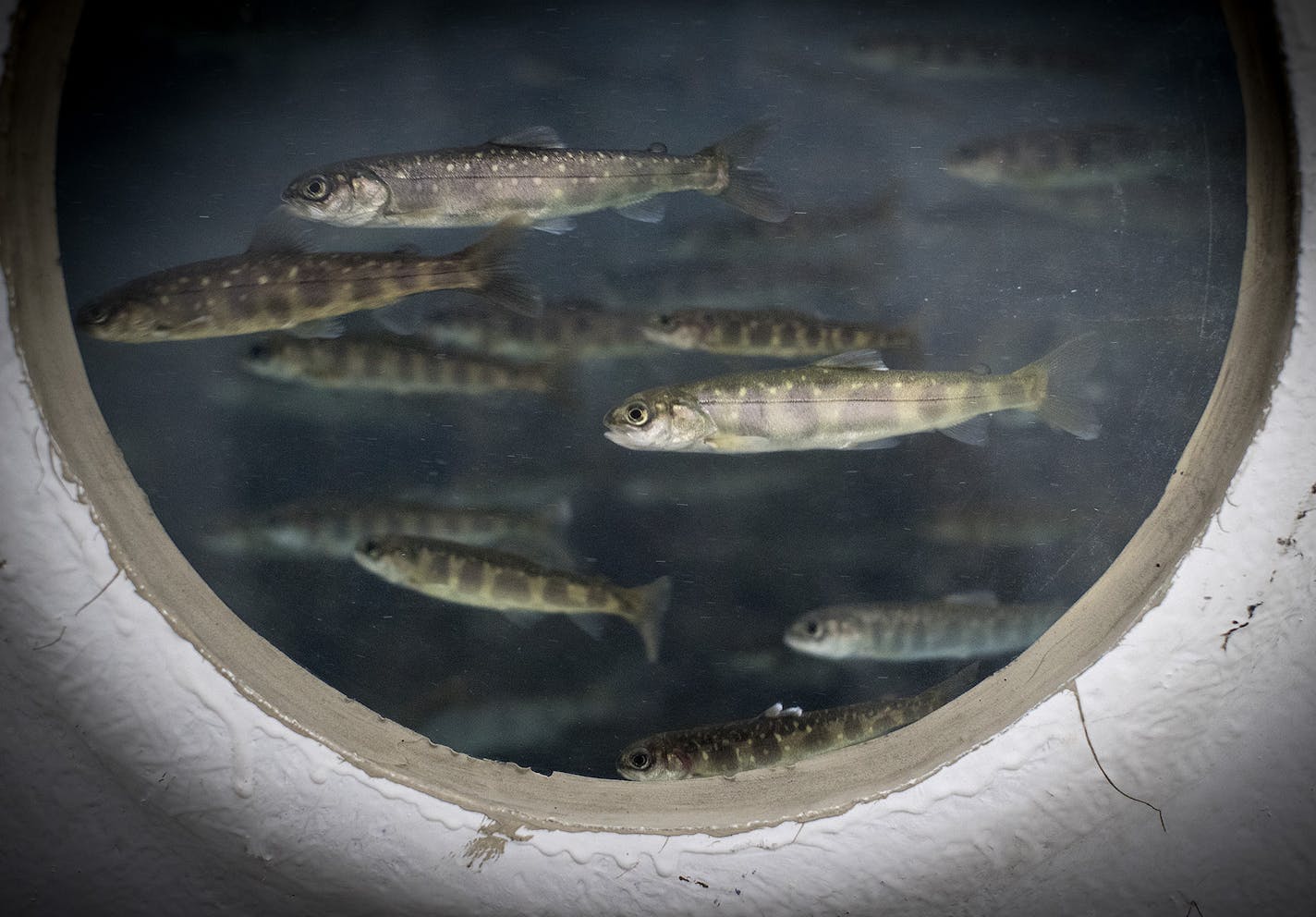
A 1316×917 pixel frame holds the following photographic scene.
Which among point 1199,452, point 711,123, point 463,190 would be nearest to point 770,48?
point 711,123

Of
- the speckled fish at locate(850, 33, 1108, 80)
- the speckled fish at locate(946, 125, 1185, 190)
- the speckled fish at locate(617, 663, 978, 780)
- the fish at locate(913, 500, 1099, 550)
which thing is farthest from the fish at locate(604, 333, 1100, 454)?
the speckled fish at locate(850, 33, 1108, 80)

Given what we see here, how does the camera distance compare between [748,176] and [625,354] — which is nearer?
[748,176]

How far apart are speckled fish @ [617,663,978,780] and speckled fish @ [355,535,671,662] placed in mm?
435

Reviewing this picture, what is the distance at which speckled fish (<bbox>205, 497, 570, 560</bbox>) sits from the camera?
2297 mm

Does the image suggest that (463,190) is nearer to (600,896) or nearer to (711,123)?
(711,123)

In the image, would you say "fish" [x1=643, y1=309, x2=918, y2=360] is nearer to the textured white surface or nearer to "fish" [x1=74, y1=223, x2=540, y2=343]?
"fish" [x1=74, y1=223, x2=540, y2=343]

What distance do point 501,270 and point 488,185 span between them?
0.71 ft

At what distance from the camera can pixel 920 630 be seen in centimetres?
Result: 209

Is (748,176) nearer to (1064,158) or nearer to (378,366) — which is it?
(1064,158)

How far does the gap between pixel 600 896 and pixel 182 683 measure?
29.5 inches

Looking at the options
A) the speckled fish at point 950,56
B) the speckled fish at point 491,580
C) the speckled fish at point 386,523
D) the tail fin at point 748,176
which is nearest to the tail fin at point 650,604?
the speckled fish at point 491,580

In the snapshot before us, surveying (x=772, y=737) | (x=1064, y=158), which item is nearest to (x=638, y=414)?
(x=772, y=737)

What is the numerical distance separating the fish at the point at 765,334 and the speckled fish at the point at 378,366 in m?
0.50

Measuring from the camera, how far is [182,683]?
1.17 m
